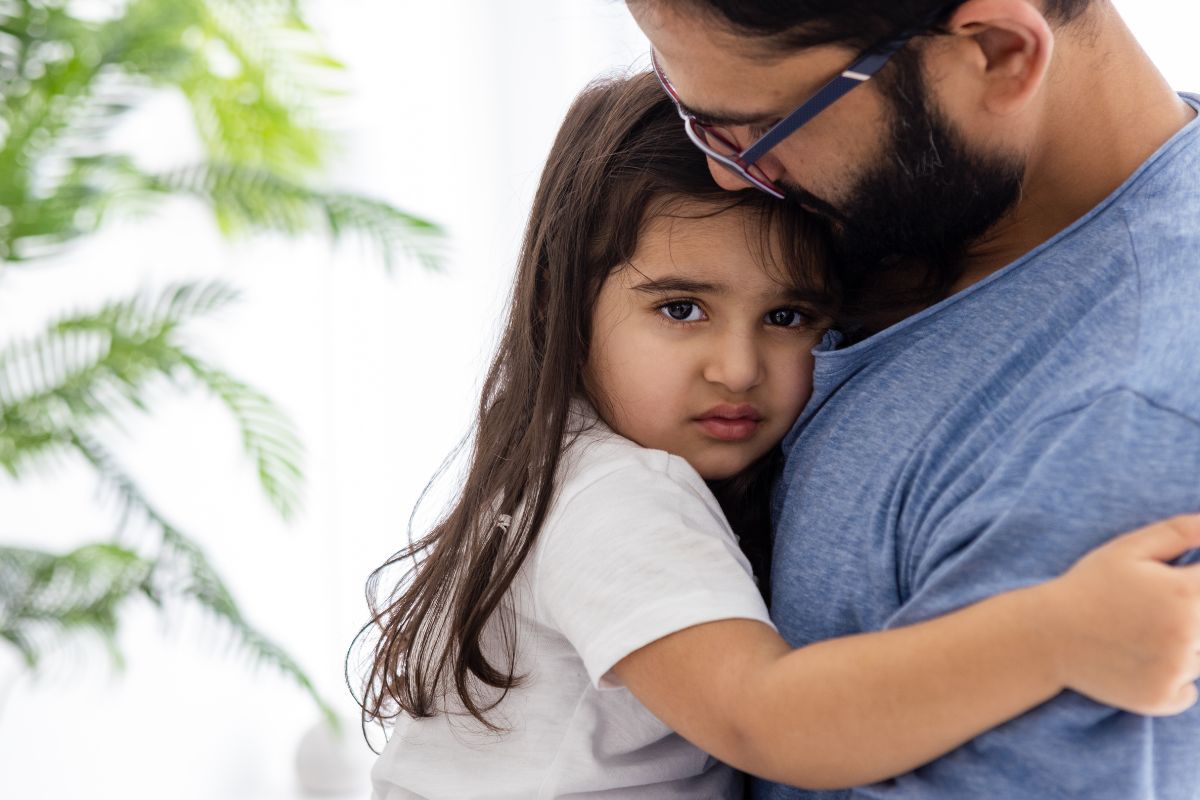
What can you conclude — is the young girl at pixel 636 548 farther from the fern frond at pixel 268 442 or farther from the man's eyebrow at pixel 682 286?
the fern frond at pixel 268 442

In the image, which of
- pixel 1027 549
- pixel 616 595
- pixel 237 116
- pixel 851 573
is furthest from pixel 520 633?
pixel 237 116

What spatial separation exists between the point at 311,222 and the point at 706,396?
1587 millimetres

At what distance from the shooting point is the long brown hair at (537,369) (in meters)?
1.14

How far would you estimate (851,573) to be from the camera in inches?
37.0

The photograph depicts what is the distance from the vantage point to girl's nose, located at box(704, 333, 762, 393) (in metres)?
1.13

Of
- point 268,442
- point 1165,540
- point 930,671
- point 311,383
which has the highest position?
point 1165,540

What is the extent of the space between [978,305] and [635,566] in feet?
1.12

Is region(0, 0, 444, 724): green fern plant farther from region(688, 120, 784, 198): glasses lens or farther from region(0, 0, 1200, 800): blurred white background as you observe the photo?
region(688, 120, 784, 198): glasses lens

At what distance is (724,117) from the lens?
1001 mm

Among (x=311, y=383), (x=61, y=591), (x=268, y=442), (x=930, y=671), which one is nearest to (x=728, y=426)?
(x=930, y=671)

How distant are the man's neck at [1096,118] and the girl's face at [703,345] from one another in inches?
10.0

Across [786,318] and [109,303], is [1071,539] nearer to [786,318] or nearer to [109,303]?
[786,318]

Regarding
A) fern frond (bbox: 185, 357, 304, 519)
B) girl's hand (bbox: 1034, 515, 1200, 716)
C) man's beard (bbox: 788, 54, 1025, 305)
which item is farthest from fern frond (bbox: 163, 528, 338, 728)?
girl's hand (bbox: 1034, 515, 1200, 716)

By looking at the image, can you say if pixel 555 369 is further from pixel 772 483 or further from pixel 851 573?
pixel 851 573
